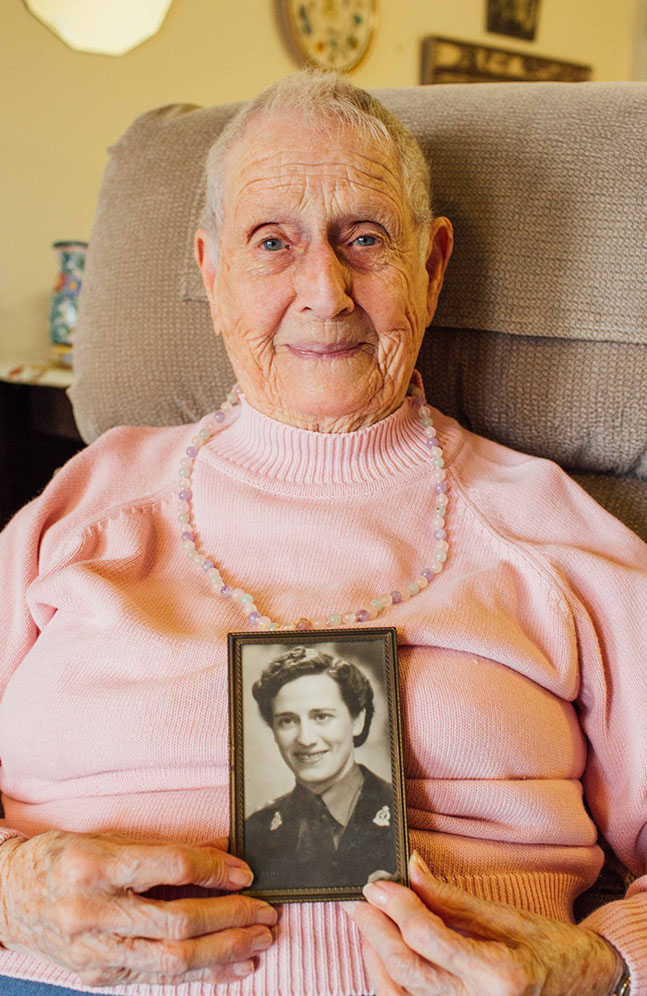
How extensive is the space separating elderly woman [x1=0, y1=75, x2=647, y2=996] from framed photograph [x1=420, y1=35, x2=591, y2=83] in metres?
2.18

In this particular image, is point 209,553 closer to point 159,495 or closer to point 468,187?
point 159,495

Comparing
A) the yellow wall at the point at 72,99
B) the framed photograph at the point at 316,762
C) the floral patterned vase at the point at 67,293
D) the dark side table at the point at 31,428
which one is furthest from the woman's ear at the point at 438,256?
the yellow wall at the point at 72,99

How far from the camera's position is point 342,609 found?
973mm

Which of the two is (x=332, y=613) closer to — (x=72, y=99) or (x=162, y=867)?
(x=162, y=867)

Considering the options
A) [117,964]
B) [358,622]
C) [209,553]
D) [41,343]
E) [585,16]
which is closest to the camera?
[117,964]

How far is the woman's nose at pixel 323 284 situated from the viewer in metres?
1.01

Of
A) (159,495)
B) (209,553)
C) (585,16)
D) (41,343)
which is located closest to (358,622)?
(209,553)

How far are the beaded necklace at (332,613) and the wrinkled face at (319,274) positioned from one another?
0.09 meters

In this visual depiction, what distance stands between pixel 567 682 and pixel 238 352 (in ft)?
1.93

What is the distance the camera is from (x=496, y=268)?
119 centimetres

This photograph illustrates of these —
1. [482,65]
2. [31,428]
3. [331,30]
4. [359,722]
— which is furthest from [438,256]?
[482,65]

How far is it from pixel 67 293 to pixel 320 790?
5.25ft

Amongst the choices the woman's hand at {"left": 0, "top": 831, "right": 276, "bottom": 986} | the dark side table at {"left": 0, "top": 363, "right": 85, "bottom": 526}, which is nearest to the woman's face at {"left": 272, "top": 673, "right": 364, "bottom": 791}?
the woman's hand at {"left": 0, "top": 831, "right": 276, "bottom": 986}

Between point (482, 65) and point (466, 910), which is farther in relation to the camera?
point (482, 65)
